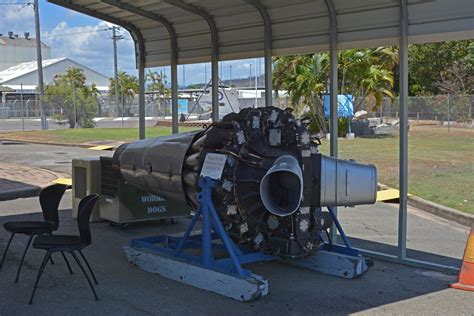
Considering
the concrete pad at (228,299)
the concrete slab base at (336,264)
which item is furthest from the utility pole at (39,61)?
the concrete slab base at (336,264)

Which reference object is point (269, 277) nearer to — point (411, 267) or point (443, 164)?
point (411, 267)

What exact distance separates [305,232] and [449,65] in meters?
29.6

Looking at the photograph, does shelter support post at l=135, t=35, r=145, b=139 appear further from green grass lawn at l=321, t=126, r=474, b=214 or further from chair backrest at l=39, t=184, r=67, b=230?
green grass lawn at l=321, t=126, r=474, b=214

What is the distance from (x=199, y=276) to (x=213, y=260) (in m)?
0.22

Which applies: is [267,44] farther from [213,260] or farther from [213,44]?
[213,260]

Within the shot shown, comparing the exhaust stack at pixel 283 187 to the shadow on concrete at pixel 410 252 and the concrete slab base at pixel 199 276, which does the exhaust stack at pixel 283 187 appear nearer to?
the concrete slab base at pixel 199 276

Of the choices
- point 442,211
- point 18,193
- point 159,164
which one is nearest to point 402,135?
point 159,164

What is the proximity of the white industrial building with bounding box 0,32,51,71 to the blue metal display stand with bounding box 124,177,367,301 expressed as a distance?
99.0 metres

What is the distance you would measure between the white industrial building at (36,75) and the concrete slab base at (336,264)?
71.6 meters

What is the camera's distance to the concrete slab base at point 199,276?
5.44 metres

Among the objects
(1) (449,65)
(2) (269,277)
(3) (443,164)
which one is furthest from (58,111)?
(2) (269,277)

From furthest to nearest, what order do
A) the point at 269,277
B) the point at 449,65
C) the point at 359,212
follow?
the point at 449,65 < the point at 359,212 < the point at 269,277

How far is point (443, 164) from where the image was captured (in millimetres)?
15117

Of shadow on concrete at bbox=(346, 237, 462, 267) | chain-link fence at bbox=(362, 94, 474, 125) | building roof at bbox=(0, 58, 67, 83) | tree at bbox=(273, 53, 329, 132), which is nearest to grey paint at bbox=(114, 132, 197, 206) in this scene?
shadow on concrete at bbox=(346, 237, 462, 267)
